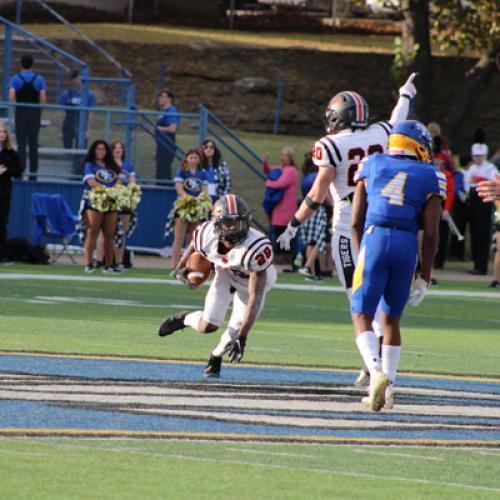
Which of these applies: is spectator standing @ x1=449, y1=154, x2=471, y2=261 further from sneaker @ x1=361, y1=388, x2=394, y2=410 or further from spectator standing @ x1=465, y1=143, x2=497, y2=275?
sneaker @ x1=361, y1=388, x2=394, y2=410

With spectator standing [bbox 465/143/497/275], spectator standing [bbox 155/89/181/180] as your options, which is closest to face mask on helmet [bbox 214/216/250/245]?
spectator standing [bbox 465/143/497/275]

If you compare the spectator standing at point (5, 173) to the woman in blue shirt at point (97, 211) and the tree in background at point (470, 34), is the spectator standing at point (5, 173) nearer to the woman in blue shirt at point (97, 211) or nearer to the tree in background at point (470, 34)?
the woman in blue shirt at point (97, 211)

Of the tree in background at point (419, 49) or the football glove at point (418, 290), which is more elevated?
the tree in background at point (419, 49)

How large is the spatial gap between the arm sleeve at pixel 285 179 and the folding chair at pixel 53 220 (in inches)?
121

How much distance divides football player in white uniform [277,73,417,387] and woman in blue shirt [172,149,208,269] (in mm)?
11169

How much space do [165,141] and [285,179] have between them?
10.1ft

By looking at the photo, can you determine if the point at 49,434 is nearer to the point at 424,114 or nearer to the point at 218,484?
the point at 218,484

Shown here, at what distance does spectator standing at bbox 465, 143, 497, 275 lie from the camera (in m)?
24.0

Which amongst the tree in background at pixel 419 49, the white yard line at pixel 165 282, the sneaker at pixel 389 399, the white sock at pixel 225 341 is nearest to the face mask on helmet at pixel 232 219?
the white sock at pixel 225 341

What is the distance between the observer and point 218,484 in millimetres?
7176

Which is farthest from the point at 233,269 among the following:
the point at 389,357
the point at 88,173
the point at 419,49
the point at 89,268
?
the point at 419,49

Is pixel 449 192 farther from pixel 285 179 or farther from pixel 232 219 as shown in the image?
pixel 232 219

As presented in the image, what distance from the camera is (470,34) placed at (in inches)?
1438

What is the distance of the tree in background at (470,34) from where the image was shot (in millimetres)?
35688
